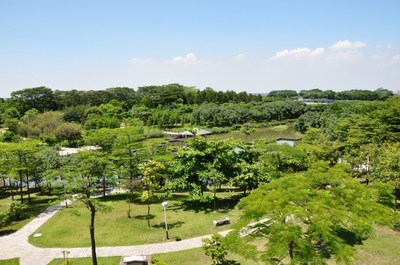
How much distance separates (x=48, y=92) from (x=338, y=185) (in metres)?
70.2

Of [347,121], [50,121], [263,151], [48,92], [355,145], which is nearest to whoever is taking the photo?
[263,151]

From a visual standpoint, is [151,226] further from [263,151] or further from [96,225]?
[263,151]

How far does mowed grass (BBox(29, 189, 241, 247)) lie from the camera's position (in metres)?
13.6

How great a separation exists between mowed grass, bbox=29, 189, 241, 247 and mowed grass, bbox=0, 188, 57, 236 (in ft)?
4.56

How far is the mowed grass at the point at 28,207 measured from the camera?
15.4 metres

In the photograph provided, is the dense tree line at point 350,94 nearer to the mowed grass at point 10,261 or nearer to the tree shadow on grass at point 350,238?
the tree shadow on grass at point 350,238

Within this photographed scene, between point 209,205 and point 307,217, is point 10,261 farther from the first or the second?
point 307,217

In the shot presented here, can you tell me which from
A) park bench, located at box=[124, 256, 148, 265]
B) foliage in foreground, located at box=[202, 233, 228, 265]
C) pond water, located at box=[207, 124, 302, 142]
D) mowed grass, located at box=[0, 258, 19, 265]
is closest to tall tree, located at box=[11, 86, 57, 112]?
pond water, located at box=[207, 124, 302, 142]

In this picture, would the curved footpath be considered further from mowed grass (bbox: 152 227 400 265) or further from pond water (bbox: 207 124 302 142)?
pond water (bbox: 207 124 302 142)

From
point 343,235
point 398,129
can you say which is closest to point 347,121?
point 398,129

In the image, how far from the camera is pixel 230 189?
22.0 meters

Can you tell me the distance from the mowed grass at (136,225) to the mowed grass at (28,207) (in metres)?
1.39

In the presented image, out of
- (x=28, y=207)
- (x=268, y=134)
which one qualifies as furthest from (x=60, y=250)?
(x=268, y=134)

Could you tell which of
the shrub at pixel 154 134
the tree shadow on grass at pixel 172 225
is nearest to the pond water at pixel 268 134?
the shrub at pixel 154 134
